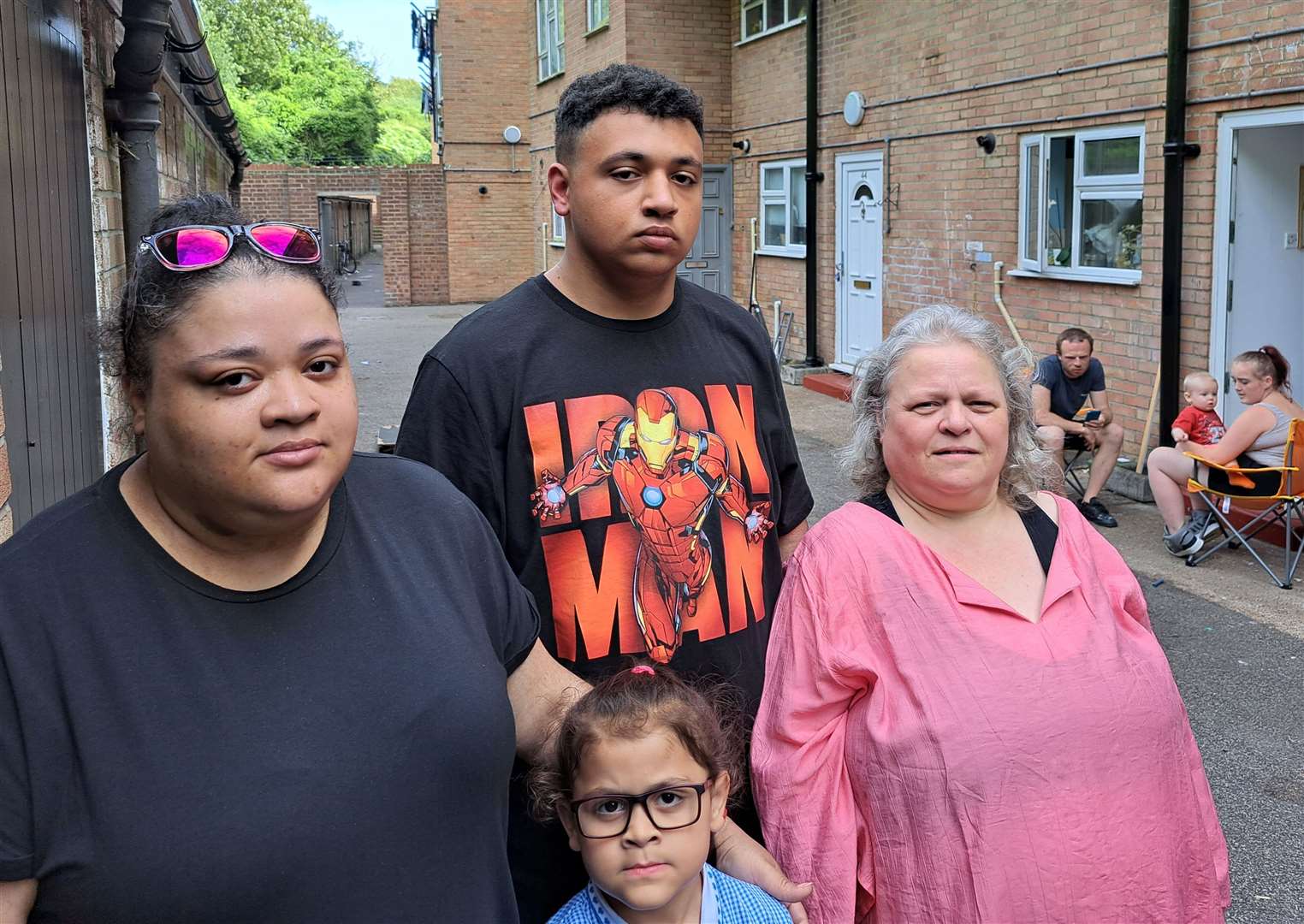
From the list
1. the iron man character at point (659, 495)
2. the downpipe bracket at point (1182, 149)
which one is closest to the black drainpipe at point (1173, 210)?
the downpipe bracket at point (1182, 149)

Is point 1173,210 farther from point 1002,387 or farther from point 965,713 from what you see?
point 965,713

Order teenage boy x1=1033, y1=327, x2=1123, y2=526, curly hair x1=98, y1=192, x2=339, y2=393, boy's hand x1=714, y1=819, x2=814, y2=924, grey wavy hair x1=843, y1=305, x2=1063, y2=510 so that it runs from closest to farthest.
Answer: curly hair x1=98, y1=192, x2=339, y2=393 < boy's hand x1=714, y1=819, x2=814, y2=924 < grey wavy hair x1=843, y1=305, x2=1063, y2=510 < teenage boy x1=1033, y1=327, x2=1123, y2=526

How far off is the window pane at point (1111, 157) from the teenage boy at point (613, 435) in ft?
27.0

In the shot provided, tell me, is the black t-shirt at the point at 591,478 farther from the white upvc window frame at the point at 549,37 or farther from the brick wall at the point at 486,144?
the brick wall at the point at 486,144

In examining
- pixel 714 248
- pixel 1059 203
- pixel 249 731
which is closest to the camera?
pixel 249 731

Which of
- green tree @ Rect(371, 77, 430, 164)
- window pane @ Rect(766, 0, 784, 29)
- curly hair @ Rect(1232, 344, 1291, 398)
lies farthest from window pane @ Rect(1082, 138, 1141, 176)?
green tree @ Rect(371, 77, 430, 164)

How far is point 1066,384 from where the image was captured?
902cm

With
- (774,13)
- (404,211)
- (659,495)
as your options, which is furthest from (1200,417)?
(404,211)

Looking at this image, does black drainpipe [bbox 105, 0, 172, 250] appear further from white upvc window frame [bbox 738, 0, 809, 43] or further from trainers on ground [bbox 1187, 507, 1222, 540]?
white upvc window frame [bbox 738, 0, 809, 43]

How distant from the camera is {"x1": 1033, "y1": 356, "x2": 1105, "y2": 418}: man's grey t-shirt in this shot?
901 cm

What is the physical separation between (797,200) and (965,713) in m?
14.7

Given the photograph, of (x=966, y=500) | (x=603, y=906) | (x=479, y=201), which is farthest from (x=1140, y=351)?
(x=479, y=201)

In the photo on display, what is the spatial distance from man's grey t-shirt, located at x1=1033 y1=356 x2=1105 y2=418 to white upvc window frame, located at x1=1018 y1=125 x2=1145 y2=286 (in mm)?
1012

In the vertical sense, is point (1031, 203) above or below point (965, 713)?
above
